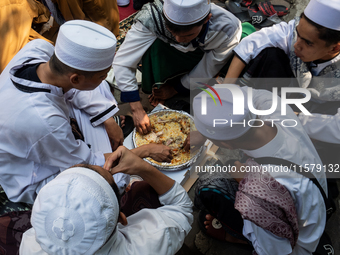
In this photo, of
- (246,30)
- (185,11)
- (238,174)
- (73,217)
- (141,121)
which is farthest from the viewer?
(246,30)

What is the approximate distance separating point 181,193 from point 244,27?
1.89 meters

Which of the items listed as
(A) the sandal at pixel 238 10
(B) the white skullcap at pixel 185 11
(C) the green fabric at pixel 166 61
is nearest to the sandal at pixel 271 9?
(A) the sandal at pixel 238 10

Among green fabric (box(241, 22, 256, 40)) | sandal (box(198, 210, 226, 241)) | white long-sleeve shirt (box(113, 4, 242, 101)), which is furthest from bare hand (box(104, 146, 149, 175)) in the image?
green fabric (box(241, 22, 256, 40))

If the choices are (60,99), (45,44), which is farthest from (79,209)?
(45,44)

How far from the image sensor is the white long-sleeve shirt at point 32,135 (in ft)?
4.77

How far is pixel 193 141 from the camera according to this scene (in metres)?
2.17

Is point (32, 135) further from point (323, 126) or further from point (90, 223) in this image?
point (323, 126)

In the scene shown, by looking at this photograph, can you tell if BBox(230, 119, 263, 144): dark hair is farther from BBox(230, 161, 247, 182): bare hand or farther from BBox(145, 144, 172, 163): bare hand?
BBox(145, 144, 172, 163): bare hand

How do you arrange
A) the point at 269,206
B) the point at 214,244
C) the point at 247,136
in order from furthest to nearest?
1. the point at 214,244
2. the point at 247,136
3. the point at 269,206

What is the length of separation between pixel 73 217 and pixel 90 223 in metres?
0.07

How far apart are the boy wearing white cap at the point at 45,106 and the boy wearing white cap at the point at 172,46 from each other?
69 cm

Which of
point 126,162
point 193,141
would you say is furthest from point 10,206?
point 193,141

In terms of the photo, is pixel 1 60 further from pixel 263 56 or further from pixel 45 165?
pixel 263 56

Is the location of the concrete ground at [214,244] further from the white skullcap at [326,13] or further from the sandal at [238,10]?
the sandal at [238,10]
